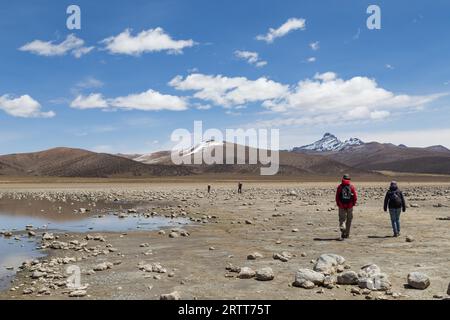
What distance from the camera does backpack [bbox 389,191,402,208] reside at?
57.4 feet

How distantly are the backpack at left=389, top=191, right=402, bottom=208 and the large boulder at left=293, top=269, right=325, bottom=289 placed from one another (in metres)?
8.34

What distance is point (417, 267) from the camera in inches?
463

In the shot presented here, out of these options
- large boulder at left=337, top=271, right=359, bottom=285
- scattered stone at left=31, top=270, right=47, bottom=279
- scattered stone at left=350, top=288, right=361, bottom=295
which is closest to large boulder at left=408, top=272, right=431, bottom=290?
large boulder at left=337, top=271, right=359, bottom=285

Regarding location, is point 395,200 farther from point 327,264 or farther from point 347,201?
point 327,264

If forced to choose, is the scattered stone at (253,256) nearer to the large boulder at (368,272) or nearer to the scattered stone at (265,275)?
the scattered stone at (265,275)

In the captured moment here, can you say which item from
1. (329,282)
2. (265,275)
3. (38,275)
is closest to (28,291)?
(38,275)

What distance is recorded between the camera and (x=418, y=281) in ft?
31.7

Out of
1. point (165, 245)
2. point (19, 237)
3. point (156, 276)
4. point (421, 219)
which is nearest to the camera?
point (156, 276)

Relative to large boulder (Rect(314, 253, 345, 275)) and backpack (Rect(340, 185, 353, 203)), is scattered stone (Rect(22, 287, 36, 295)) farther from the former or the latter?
backpack (Rect(340, 185, 353, 203))

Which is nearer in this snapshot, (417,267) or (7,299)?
(7,299)

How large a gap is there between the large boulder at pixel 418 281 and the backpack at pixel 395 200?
7909 mm
